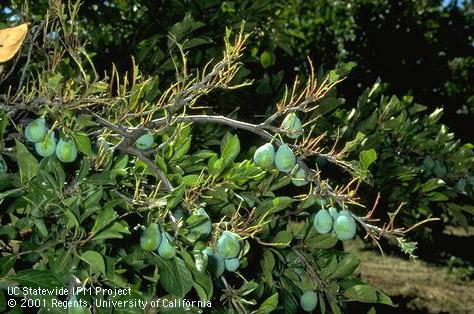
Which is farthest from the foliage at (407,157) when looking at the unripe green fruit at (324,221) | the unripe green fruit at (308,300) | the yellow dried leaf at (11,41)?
the yellow dried leaf at (11,41)

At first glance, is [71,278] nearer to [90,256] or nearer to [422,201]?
[90,256]

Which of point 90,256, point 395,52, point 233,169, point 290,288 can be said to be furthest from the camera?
point 395,52

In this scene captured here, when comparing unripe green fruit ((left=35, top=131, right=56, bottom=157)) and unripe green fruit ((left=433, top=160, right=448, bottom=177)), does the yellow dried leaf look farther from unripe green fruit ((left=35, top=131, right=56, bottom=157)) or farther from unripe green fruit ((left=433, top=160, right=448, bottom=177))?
unripe green fruit ((left=433, top=160, right=448, bottom=177))

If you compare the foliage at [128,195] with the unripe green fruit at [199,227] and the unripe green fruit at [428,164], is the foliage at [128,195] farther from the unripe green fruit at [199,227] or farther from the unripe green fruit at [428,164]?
the unripe green fruit at [428,164]

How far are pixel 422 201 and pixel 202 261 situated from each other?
6.22 ft

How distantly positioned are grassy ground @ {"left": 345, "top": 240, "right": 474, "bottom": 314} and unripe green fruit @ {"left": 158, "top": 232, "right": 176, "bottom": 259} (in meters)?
4.59

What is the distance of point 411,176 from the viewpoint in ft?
9.56

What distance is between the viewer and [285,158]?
1.50 meters

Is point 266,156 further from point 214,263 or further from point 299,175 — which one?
point 214,263

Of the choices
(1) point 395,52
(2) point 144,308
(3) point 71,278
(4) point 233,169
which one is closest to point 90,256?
(3) point 71,278

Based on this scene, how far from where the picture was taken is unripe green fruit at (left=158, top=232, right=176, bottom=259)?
1419 mm

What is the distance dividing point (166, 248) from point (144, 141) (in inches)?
11.9

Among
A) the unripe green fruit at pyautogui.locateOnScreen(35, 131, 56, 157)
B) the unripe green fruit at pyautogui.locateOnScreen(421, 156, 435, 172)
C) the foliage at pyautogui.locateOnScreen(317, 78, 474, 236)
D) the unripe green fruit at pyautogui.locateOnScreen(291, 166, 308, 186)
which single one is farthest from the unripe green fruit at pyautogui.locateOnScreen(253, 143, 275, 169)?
the unripe green fruit at pyautogui.locateOnScreen(421, 156, 435, 172)

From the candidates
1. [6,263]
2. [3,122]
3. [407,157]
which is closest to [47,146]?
[3,122]
